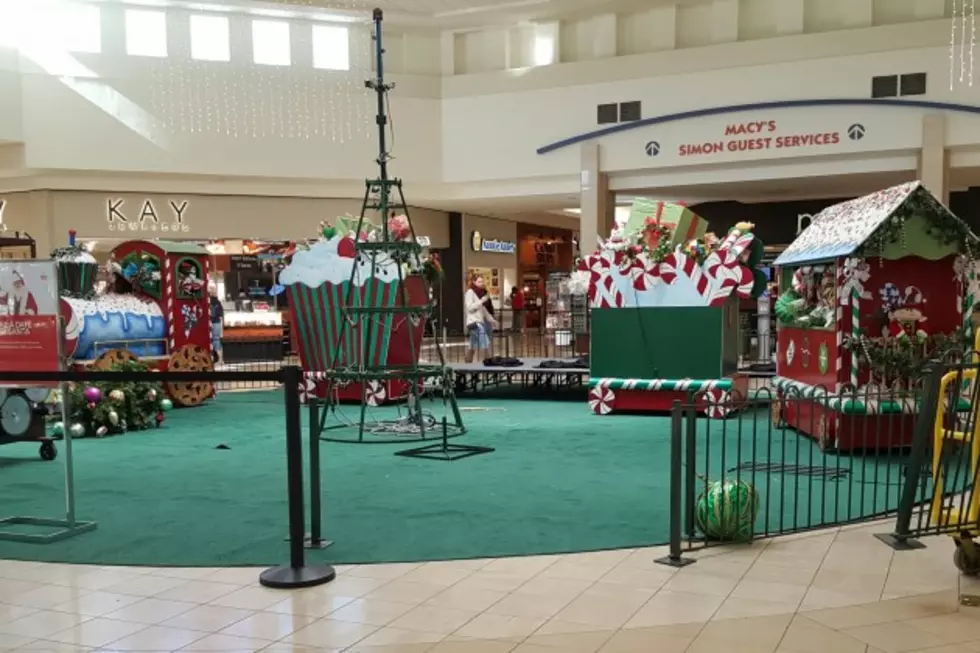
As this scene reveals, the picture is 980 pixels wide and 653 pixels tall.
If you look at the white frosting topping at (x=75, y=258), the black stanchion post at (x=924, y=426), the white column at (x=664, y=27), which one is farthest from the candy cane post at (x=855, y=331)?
the white column at (x=664, y=27)

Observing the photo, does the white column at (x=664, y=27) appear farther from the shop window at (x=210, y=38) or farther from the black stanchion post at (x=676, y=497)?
the black stanchion post at (x=676, y=497)

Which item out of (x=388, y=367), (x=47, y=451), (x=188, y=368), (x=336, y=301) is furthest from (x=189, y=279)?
(x=388, y=367)

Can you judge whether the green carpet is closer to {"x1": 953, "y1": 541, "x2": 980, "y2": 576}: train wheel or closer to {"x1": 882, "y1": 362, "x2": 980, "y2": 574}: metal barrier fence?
{"x1": 882, "y1": 362, "x2": 980, "y2": 574}: metal barrier fence

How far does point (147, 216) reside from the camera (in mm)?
18953

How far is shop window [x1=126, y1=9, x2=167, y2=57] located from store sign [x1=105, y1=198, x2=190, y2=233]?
3137 millimetres

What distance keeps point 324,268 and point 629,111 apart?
9.50 meters


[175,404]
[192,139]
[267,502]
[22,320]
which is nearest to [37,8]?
[192,139]

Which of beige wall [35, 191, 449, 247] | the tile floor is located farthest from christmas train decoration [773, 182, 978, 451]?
beige wall [35, 191, 449, 247]

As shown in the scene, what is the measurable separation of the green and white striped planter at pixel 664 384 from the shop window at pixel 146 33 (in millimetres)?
12675

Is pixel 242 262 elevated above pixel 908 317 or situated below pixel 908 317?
above

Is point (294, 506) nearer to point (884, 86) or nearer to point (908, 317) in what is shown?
point (908, 317)

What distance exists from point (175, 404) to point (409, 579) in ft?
29.4

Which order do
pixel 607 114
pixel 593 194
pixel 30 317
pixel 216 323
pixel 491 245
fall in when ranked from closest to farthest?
1. pixel 30 317
2. pixel 216 323
3. pixel 607 114
4. pixel 593 194
5. pixel 491 245

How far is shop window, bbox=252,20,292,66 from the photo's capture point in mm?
18641
